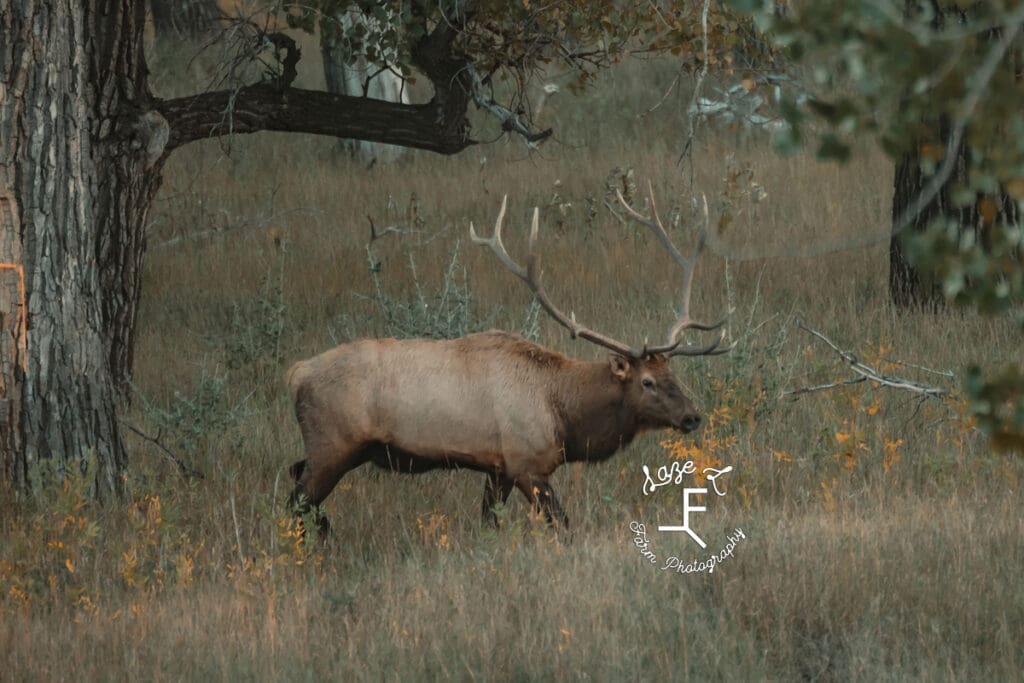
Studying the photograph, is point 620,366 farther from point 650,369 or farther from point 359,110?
→ point 359,110

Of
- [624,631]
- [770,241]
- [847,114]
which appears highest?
[847,114]

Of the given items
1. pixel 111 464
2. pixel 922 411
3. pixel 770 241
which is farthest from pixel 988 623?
pixel 770 241

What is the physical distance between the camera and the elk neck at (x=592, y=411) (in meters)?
6.98

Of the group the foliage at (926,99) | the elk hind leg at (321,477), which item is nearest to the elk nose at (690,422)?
the elk hind leg at (321,477)

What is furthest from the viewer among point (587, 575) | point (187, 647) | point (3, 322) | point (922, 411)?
point (922, 411)

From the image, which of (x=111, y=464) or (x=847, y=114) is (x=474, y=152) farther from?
(x=847, y=114)

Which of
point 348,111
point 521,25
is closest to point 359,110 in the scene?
point 348,111

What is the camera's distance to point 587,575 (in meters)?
Result: 5.94

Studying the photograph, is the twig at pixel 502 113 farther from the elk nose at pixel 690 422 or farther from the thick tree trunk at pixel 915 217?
the elk nose at pixel 690 422

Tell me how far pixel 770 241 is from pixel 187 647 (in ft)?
28.1

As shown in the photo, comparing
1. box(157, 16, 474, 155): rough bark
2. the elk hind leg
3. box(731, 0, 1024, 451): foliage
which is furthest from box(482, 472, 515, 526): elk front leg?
box(731, 0, 1024, 451): foliage

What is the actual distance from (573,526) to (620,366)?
2.49 ft

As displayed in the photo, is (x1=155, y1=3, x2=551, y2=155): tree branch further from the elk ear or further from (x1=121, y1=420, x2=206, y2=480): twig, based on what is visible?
the elk ear

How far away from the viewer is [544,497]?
680 centimetres
